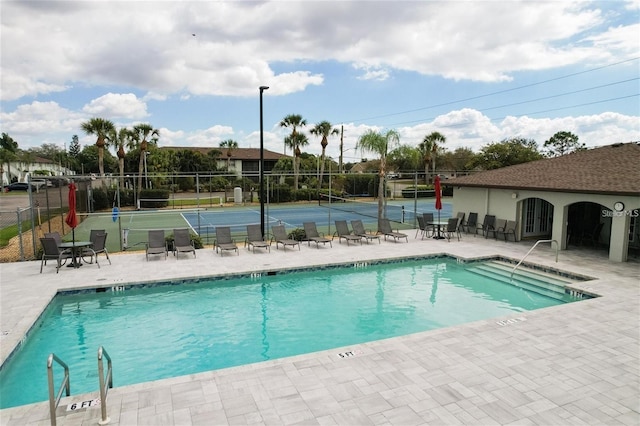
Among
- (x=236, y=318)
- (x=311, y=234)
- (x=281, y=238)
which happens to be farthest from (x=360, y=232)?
(x=236, y=318)

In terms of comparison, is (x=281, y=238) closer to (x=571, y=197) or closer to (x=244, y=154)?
(x=571, y=197)

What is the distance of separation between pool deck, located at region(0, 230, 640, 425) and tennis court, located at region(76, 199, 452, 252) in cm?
931

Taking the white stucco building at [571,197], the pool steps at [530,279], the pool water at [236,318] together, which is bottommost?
the pool water at [236,318]

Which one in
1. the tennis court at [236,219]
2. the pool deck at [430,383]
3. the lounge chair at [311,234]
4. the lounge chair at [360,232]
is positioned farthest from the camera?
the tennis court at [236,219]

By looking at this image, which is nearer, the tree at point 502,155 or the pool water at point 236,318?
the pool water at point 236,318

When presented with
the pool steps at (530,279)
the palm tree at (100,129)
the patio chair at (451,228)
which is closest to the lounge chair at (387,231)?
the patio chair at (451,228)

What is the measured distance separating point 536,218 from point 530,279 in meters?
6.49

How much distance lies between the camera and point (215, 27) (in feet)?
44.1

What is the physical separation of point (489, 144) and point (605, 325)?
44.4 metres

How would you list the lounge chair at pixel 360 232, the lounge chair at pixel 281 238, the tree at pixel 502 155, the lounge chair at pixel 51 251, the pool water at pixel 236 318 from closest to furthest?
the pool water at pixel 236 318
the lounge chair at pixel 51 251
the lounge chair at pixel 281 238
the lounge chair at pixel 360 232
the tree at pixel 502 155

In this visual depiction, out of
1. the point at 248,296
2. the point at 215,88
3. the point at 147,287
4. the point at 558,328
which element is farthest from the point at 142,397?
the point at 215,88

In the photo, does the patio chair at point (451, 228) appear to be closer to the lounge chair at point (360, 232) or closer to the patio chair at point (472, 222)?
the patio chair at point (472, 222)

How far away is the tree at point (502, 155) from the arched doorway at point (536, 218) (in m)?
29.4

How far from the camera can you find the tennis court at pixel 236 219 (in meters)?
18.4
